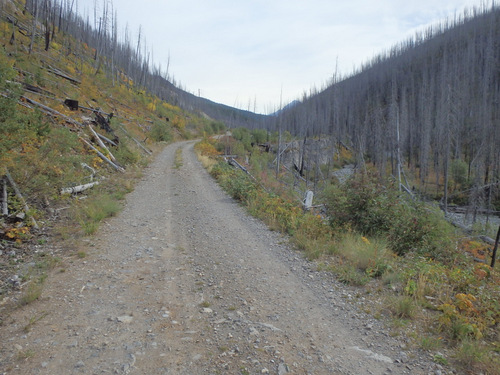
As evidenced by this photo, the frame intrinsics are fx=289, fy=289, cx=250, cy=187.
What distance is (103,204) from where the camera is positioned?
23.5 feet

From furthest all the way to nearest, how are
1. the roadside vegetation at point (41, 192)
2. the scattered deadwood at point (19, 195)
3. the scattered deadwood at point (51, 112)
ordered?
the scattered deadwood at point (51, 112), the scattered deadwood at point (19, 195), the roadside vegetation at point (41, 192)

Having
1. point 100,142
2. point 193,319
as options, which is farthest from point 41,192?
point 100,142

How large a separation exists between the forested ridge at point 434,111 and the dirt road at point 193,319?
18408 millimetres

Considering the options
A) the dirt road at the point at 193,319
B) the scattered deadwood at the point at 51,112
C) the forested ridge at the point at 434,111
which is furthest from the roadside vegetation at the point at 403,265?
the forested ridge at the point at 434,111

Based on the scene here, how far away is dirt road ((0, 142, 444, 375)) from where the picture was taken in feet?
8.86

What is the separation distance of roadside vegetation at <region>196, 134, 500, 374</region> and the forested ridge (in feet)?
46.9

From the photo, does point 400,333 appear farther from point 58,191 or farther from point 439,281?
point 58,191

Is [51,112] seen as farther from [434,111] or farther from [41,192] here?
[434,111]

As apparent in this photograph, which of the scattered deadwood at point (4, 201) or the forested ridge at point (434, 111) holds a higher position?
the forested ridge at point (434, 111)

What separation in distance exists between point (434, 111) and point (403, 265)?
46.7 m

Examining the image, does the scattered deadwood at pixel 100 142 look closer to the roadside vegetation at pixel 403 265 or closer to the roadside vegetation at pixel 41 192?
the roadside vegetation at pixel 41 192

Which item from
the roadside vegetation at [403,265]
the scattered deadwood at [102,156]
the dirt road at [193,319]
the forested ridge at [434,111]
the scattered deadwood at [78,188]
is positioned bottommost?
the dirt road at [193,319]

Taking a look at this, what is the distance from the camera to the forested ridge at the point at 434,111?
2842cm

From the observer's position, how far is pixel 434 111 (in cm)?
4291
